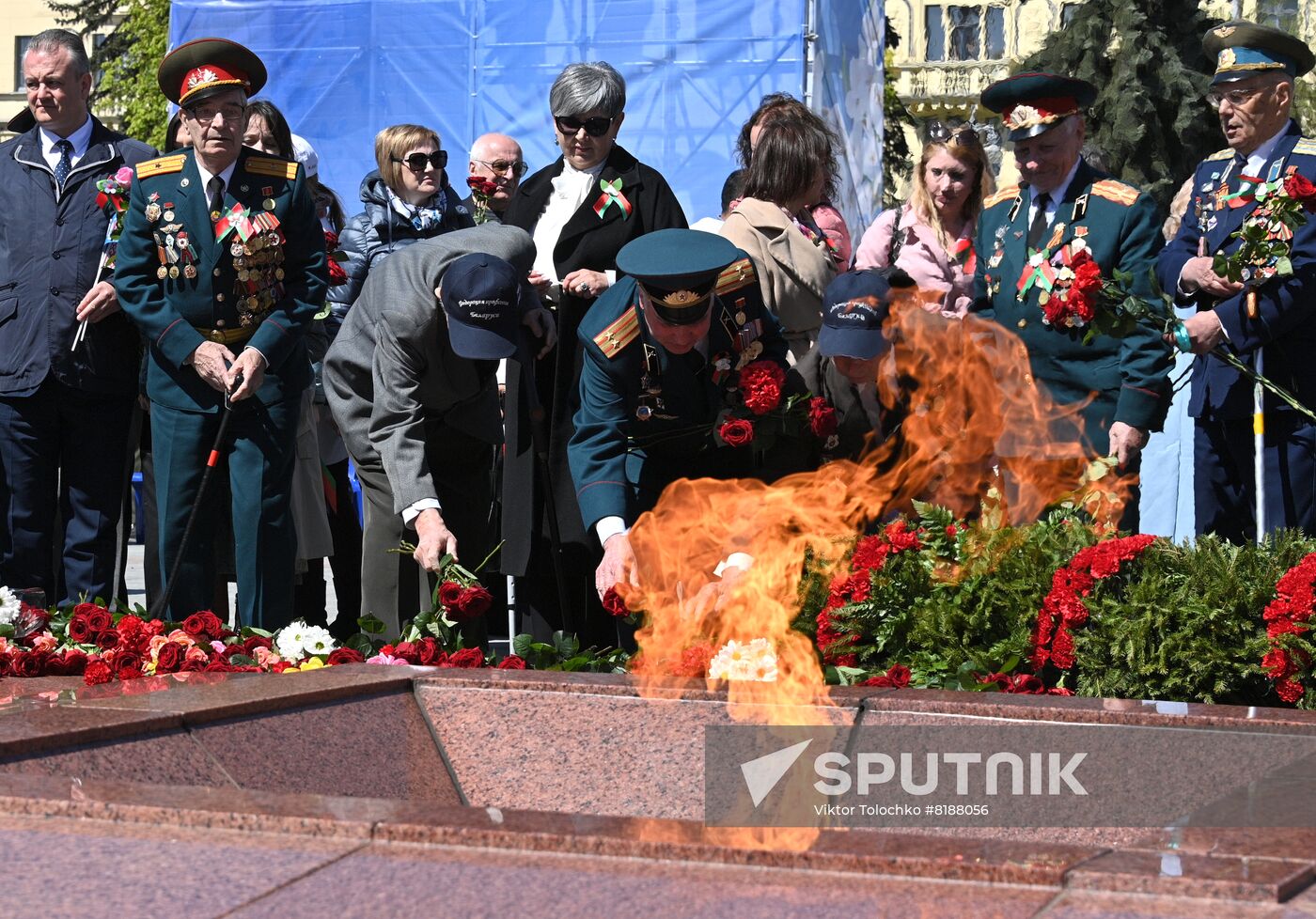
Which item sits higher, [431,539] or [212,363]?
[212,363]

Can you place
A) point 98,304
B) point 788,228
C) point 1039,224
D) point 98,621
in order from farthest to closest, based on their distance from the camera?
point 98,304 → point 788,228 → point 1039,224 → point 98,621

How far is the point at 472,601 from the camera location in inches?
179

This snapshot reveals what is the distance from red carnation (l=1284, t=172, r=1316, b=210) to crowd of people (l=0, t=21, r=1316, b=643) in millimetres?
164

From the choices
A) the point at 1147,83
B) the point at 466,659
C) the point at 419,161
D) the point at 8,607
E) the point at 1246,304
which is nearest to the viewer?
the point at 466,659

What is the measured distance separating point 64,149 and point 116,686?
3.37 meters

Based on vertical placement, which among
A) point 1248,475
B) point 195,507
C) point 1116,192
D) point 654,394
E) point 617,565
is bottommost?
point 617,565

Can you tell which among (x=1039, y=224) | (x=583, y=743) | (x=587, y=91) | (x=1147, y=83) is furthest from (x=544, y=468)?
(x=1147, y=83)

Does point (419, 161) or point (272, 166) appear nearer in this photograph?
point (272, 166)

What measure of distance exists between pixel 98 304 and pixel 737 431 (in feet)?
9.01

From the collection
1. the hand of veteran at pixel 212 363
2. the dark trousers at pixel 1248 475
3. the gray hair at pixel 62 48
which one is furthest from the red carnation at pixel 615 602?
the gray hair at pixel 62 48

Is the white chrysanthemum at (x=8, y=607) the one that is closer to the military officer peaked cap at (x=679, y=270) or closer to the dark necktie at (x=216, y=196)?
the dark necktie at (x=216, y=196)

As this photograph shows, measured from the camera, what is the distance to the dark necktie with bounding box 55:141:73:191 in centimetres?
670

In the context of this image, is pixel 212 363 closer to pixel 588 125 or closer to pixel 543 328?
pixel 543 328

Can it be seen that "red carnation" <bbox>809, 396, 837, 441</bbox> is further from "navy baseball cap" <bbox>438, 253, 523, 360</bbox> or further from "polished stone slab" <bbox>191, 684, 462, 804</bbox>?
"polished stone slab" <bbox>191, 684, 462, 804</bbox>
